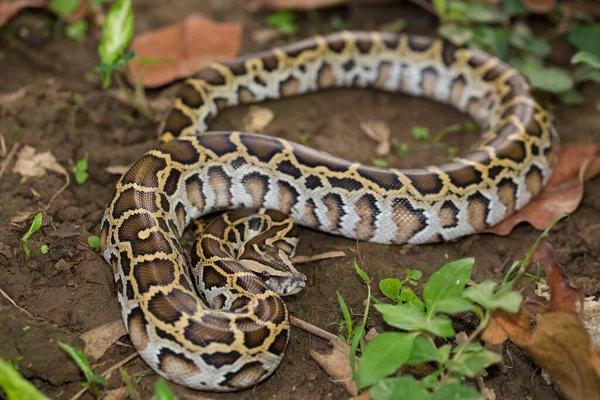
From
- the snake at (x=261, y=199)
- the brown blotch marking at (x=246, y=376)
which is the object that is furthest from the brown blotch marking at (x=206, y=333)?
the brown blotch marking at (x=246, y=376)

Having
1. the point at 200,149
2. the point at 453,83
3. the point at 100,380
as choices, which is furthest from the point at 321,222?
the point at 453,83

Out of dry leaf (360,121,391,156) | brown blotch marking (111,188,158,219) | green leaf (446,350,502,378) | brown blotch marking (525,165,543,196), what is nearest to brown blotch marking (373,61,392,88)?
dry leaf (360,121,391,156)

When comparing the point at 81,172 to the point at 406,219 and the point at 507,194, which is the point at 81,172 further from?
the point at 507,194

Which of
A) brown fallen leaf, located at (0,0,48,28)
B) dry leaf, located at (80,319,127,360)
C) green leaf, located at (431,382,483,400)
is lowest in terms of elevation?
dry leaf, located at (80,319,127,360)

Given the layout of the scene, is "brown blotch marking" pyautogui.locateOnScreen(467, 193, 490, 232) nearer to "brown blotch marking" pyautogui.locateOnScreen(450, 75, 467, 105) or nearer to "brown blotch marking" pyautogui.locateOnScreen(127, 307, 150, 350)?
"brown blotch marking" pyautogui.locateOnScreen(450, 75, 467, 105)

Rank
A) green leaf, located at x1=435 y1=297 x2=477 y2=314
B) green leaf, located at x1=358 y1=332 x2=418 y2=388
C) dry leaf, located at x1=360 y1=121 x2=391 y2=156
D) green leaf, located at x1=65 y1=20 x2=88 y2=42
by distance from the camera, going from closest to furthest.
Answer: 1. green leaf, located at x1=358 y1=332 x2=418 y2=388
2. green leaf, located at x1=435 y1=297 x2=477 y2=314
3. dry leaf, located at x1=360 y1=121 x2=391 y2=156
4. green leaf, located at x1=65 y1=20 x2=88 y2=42

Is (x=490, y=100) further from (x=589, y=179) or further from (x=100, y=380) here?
(x=100, y=380)

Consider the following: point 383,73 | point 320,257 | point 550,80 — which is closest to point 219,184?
point 320,257
